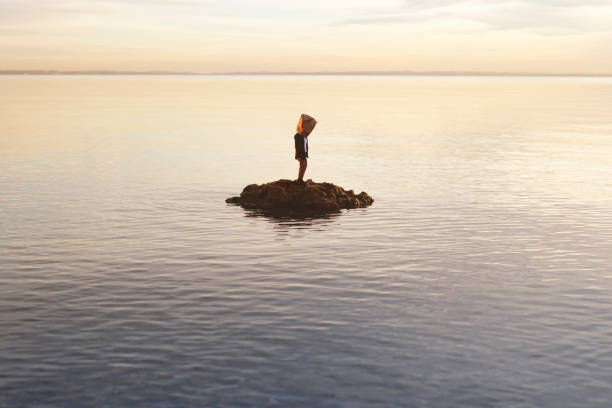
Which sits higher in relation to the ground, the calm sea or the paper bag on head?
the paper bag on head

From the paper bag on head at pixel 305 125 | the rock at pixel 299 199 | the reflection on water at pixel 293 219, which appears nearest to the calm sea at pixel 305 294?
the reflection on water at pixel 293 219

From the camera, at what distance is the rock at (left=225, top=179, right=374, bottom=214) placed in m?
31.6

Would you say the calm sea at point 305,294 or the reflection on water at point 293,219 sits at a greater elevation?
the reflection on water at point 293,219

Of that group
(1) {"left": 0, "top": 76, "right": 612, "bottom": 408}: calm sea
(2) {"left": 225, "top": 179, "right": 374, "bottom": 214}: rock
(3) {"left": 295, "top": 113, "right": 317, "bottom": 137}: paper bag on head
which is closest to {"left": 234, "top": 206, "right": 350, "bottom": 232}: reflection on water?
(1) {"left": 0, "top": 76, "right": 612, "bottom": 408}: calm sea

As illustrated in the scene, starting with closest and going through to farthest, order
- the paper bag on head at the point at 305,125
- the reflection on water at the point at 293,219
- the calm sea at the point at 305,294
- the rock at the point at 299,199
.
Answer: the calm sea at the point at 305,294 < the reflection on water at the point at 293,219 < the rock at the point at 299,199 < the paper bag on head at the point at 305,125

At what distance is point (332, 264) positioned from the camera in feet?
71.1

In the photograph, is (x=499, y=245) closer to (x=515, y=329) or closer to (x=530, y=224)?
(x=530, y=224)

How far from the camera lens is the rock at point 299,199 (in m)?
31.6

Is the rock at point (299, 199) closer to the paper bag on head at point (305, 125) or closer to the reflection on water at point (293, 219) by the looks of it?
the reflection on water at point (293, 219)

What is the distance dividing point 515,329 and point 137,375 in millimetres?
8021

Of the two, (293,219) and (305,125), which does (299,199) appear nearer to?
(293,219)

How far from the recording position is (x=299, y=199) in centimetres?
3175

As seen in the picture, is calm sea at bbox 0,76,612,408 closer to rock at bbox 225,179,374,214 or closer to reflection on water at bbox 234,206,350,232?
reflection on water at bbox 234,206,350,232

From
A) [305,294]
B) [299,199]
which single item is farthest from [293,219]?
[305,294]
